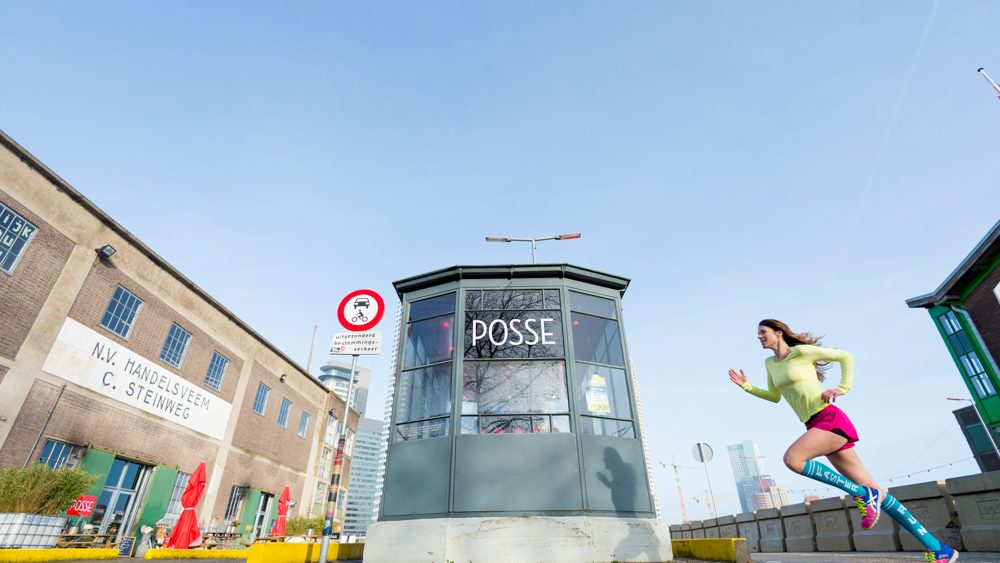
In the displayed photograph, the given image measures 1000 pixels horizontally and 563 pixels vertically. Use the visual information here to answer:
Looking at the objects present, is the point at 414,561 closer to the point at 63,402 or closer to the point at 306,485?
the point at 63,402

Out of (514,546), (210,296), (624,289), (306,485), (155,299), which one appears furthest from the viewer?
(306,485)

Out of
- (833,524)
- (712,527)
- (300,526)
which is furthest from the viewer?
(300,526)

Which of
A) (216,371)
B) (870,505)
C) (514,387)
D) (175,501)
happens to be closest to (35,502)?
(175,501)

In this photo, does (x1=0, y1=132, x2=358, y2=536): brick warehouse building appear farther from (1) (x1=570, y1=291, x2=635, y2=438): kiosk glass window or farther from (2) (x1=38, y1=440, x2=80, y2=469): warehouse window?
(1) (x1=570, y1=291, x2=635, y2=438): kiosk glass window

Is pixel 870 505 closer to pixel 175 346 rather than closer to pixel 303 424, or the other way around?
pixel 175 346

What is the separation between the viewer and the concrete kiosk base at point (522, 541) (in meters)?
6.75

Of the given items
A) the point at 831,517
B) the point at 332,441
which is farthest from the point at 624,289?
the point at 332,441

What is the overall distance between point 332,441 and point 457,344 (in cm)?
2970

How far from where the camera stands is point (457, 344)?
28.8ft

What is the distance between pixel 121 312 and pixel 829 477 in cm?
2125

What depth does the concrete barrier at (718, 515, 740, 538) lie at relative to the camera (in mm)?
18391

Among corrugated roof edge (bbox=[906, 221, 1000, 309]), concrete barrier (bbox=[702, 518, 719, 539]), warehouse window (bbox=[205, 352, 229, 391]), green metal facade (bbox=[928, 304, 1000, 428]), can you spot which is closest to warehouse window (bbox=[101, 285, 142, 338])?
warehouse window (bbox=[205, 352, 229, 391])

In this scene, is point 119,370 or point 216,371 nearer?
point 119,370

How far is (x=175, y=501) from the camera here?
62.4ft
